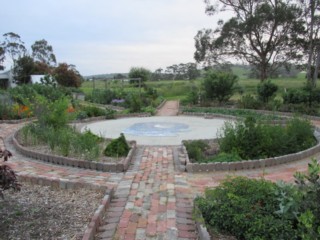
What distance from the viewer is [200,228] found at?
2895 mm

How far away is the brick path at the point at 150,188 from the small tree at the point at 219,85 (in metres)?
9.99

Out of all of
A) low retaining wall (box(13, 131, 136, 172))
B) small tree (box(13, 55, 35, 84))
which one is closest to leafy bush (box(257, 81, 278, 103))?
low retaining wall (box(13, 131, 136, 172))

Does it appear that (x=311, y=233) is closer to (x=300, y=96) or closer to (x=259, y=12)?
(x=300, y=96)

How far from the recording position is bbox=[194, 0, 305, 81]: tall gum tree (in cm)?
2353

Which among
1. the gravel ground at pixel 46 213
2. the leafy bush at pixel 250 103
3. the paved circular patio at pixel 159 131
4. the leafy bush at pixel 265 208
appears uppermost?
the leafy bush at pixel 250 103

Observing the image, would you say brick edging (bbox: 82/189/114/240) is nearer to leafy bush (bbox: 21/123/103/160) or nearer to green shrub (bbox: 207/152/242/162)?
leafy bush (bbox: 21/123/103/160)

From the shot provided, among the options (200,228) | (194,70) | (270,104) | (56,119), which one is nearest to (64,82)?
(194,70)

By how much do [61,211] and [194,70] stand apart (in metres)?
40.8

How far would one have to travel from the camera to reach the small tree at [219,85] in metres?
16.0

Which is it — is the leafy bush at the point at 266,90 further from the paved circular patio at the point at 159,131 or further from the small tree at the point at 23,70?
the small tree at the point at 23,70

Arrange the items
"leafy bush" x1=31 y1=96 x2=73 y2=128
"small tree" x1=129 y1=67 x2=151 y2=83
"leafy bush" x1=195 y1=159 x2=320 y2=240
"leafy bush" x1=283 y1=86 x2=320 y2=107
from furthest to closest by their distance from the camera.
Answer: "small tree" x1=129 y1=67 x2=151 y2=83 → "leafy bush" x1=283 y1=86 x2=320 y2=107 → "leafy bush" x1=31 y1=96 x2=73 y2=128 → "leafy bush" x1=195 y1=159 x2=320 y2=240

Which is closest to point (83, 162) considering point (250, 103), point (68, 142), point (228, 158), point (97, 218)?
point (68, 142)

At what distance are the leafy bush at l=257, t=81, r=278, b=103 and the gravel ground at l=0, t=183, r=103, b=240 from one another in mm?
12458

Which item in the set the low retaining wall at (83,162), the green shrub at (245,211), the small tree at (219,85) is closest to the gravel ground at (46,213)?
the low retaining wall at (83,162)
